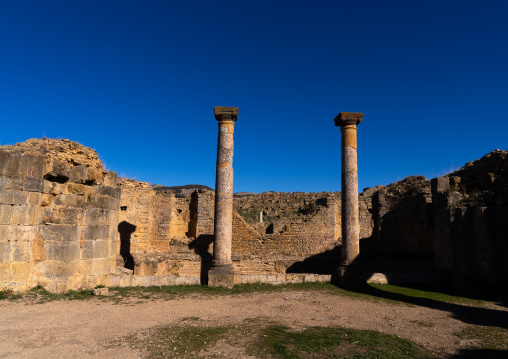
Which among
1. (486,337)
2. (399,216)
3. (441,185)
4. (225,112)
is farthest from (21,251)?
(399,216)

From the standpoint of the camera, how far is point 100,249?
35.0 ft

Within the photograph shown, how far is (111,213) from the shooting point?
11172mm

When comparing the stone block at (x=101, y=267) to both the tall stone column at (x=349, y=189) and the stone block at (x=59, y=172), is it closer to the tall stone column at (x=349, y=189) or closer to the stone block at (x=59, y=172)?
the stone block at (x=59, y=172)

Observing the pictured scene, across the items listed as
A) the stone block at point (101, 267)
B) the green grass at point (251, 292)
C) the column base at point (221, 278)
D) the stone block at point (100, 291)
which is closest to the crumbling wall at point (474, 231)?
the green grass at point (251, 292)

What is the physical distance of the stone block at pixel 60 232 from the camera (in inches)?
376

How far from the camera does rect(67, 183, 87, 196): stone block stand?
10.3m

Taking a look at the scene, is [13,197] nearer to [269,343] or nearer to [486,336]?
[269,343]

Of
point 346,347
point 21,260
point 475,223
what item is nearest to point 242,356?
point 346,347

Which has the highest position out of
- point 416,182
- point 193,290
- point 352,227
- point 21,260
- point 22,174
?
point 416,182

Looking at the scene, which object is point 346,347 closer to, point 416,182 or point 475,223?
point 475,223

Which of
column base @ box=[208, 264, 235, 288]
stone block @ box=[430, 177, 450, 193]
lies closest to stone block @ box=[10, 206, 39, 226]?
column base @ box=[208, 264, 235, 288]

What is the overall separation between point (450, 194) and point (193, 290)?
9.35 metres

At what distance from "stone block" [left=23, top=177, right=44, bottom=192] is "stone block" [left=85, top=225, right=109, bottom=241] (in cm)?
177

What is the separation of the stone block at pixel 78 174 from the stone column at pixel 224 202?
168 inches
